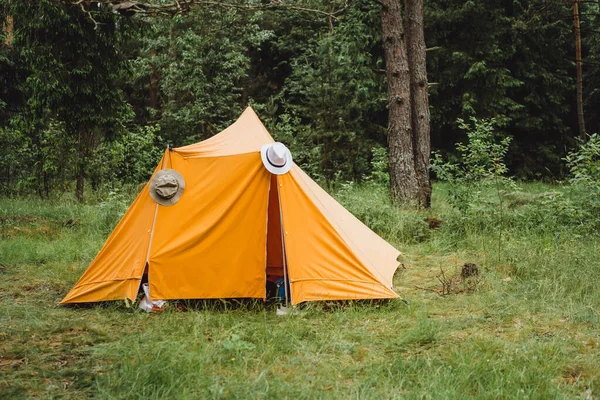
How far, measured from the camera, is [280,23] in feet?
66.4

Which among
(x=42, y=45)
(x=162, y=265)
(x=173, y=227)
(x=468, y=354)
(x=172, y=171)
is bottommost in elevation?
(x=468, y=354)

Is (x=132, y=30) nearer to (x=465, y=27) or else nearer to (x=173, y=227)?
(x=173, y=227)

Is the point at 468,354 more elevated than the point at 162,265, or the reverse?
the point at 162,265

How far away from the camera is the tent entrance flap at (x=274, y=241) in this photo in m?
5.91

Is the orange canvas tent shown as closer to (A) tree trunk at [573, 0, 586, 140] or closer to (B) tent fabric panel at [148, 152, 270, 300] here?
(B) tent fabric panel at [148, 152, 270, 300]

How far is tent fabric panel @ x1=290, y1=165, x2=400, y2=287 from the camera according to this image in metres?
5.41

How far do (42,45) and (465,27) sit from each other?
41.2 ft

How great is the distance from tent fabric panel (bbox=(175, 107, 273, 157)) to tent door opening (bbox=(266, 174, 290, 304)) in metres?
0.47

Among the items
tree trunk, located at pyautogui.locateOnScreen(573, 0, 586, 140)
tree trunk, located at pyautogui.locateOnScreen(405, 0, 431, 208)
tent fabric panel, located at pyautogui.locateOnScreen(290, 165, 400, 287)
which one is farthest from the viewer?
tree trunk, located at pyautogui.locateOnScreen(573, 0, 586, 140)

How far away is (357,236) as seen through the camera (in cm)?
620

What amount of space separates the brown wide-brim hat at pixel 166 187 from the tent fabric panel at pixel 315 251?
99 cm

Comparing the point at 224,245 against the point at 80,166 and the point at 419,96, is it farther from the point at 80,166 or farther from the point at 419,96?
the point at 80,166

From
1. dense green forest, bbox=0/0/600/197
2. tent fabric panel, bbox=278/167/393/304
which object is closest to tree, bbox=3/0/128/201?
dense green forest, bbox=0/0/600/197

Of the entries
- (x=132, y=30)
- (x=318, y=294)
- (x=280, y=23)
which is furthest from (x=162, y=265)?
(x=280, y=23)
